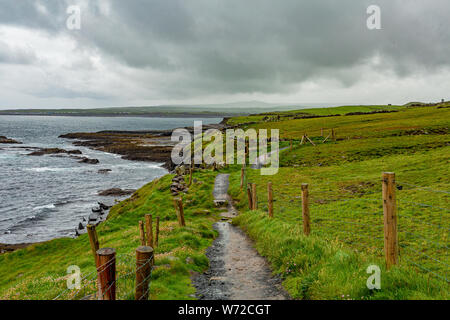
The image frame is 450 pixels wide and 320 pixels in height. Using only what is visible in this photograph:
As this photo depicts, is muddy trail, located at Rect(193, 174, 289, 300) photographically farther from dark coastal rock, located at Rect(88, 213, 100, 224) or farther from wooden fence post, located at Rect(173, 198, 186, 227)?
dark coastal rock, located at Rect(88, 213, 100, 224)

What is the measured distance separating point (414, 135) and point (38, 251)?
52.0 meters

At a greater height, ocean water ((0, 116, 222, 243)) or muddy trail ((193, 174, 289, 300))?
muddy trail ((193, 174, 289, 300))

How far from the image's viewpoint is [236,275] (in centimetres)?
1178

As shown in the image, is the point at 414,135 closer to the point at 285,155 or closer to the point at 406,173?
the point at 285,155

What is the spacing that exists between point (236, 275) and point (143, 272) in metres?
4.70

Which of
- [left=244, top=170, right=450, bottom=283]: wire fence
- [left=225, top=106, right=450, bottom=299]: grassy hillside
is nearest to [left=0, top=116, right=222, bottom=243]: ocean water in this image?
[left=225, top=106, right=450, bottom=299]: grassy hillside

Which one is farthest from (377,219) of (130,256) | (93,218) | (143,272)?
(93,218)

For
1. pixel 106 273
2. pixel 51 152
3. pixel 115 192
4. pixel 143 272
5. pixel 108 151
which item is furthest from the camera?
pixel 108 151

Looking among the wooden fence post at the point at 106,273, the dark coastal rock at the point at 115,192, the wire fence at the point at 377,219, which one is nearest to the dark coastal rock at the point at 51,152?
the dark coastal rock at the point at 115,192

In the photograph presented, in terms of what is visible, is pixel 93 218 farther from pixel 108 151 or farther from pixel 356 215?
pixel 108 151

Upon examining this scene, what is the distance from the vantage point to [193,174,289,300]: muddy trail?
974cm

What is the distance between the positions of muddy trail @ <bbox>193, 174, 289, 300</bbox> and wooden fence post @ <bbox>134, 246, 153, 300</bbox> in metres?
2.15
